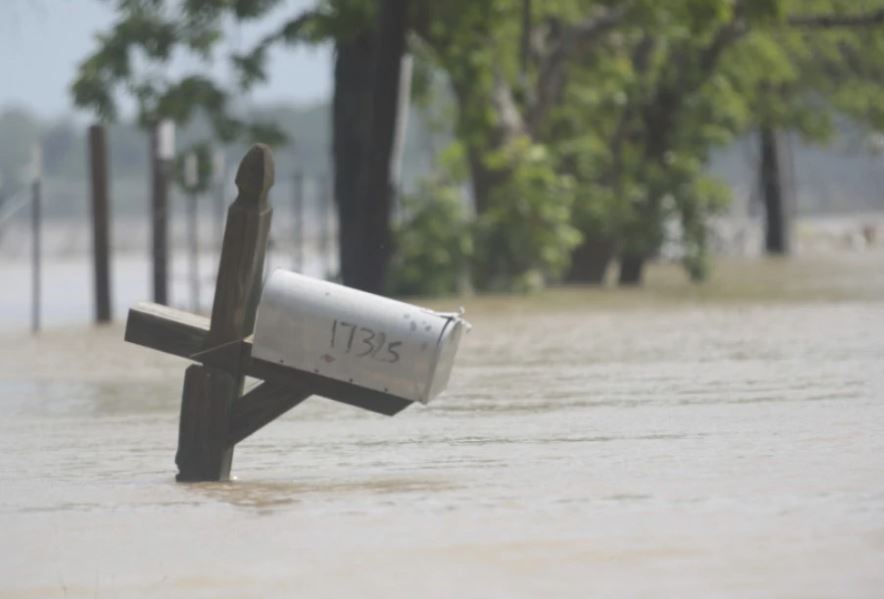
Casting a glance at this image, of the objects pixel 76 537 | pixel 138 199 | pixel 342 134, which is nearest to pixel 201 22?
pixel 342 134

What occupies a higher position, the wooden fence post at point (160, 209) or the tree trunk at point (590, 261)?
the wooden fence post at point (160, 209)

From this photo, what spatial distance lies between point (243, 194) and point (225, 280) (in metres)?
0.31

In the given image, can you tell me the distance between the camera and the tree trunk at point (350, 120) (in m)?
26.4

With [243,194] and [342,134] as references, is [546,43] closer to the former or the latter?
[342,134]

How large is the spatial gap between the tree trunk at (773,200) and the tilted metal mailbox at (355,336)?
146ft

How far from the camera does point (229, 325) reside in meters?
8.05

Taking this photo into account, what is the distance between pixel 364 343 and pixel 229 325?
54cm

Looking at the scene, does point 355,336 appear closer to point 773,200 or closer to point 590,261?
point 590,261

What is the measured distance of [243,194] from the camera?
313 inches

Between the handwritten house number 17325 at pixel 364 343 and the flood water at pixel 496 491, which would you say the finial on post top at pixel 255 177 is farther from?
the flood water at pixel 496 491

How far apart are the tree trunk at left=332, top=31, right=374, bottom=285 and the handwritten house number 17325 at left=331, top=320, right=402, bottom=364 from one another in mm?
18380

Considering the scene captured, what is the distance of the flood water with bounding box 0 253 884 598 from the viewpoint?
19.7ft

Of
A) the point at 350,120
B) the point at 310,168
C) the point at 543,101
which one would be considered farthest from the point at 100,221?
the point at 310,168

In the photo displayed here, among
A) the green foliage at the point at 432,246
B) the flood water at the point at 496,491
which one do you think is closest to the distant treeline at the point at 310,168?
the green foliage at the point at 432,246
